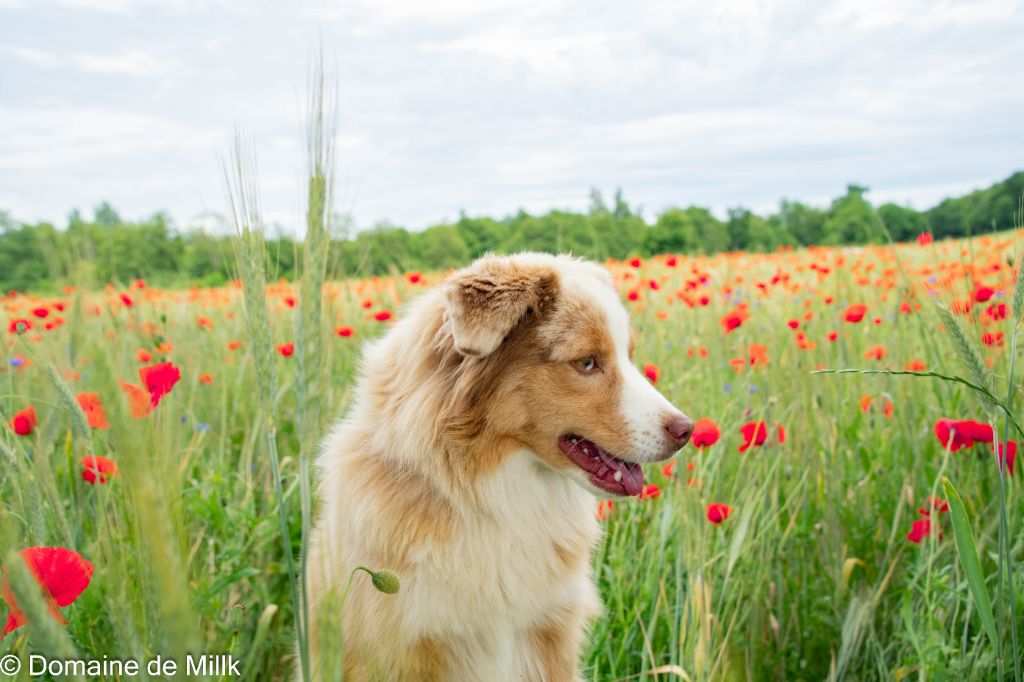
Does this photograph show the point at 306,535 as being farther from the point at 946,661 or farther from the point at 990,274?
the point at 990,274

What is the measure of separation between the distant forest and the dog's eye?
724 millimetres

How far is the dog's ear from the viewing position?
2.08m

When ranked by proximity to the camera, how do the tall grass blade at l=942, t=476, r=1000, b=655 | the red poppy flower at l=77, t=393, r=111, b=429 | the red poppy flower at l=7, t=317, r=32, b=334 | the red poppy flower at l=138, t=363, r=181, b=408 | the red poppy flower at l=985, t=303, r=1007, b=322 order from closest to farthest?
the tall grass blade at l=942, t=476, r=1000, b=655 → the red poppy flower at l=138, t=363, r=181, b=408 → the red poppy flower at l=77, t=393, r=111, b=429 → the red poppy flower at l=7, t=317, r=32, b=334 → the red poppy flower at l=985, t=303, r=1007, b=322

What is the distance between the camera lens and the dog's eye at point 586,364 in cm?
230

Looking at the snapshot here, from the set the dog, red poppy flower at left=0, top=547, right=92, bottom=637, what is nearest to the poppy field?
red poppy flower at left=0, top=547, right=92, bottom=637

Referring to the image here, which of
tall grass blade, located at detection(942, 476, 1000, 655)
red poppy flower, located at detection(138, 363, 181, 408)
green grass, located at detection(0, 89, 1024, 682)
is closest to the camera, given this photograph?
green grass, located at detection(0, 89, 1024, 682)

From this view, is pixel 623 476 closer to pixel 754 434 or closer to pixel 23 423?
pixel 754 434

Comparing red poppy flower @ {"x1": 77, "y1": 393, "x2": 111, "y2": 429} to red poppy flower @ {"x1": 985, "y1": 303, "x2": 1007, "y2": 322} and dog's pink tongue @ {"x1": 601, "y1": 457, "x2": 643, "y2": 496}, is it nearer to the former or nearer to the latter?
dog's pink tongue @ {"x1": 601, "y1": 457, "x2": 643, "y2": 496}

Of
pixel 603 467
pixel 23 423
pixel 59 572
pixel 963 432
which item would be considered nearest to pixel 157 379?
pixel 59 572

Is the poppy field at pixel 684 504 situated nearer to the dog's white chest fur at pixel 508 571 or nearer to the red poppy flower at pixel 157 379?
the red poppy flower at pixel 157 379

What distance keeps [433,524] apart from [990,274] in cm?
437

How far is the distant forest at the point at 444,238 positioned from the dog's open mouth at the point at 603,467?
86 cm

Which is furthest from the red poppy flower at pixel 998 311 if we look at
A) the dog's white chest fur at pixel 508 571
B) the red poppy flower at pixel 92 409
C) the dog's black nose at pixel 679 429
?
the red poppy flower at pixel 92 409

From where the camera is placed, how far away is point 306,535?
0.79 meters
